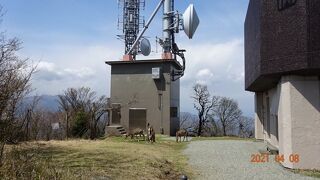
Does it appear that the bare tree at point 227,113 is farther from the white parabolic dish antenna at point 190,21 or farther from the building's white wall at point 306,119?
the building's white wall at point 306,119

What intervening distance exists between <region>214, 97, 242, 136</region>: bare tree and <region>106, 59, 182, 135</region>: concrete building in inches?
742

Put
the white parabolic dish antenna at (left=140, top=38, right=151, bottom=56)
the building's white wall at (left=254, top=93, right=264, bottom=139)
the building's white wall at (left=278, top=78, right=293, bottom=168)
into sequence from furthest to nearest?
1. the white parabolic dish antenna at (left=140, top=38, right=151, bottom=56)
2. the building's white wall at (left=254, top=93, right=264, bottom=139)
3. the building's white wall at (left=278, top=78, right=293, bottom=168)

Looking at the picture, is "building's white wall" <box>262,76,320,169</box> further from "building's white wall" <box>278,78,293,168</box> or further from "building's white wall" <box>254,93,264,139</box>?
"building's white wall" <box>254,93,264,139</box>

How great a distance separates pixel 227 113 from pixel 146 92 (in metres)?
23.9

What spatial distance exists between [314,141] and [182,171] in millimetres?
5022

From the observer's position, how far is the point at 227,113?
58.2m

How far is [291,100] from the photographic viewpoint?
15.1 m

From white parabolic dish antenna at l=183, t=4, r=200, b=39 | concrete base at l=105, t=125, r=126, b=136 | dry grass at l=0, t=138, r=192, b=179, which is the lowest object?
dry grass at l=0, t=138, r=192, b=179

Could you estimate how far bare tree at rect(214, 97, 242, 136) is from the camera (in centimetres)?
5628

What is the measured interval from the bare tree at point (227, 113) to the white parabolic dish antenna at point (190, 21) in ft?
67.0

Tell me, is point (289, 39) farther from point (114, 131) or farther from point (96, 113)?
point (96, 113)

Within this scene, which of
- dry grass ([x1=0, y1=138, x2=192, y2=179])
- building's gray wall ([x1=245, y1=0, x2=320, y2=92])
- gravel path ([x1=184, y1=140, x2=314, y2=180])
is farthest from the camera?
building's gray wall ([x1=245, y1=0, x2=320, y2=92])

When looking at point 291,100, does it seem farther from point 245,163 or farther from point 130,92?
point 130,92

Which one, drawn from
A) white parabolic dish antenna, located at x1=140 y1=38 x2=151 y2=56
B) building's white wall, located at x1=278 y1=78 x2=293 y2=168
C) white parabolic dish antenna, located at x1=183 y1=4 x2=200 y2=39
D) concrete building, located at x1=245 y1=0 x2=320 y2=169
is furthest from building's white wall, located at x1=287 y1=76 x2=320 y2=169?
white parabolic dish antenna, located at x1=140 y1=38 x2=151 y2=56
